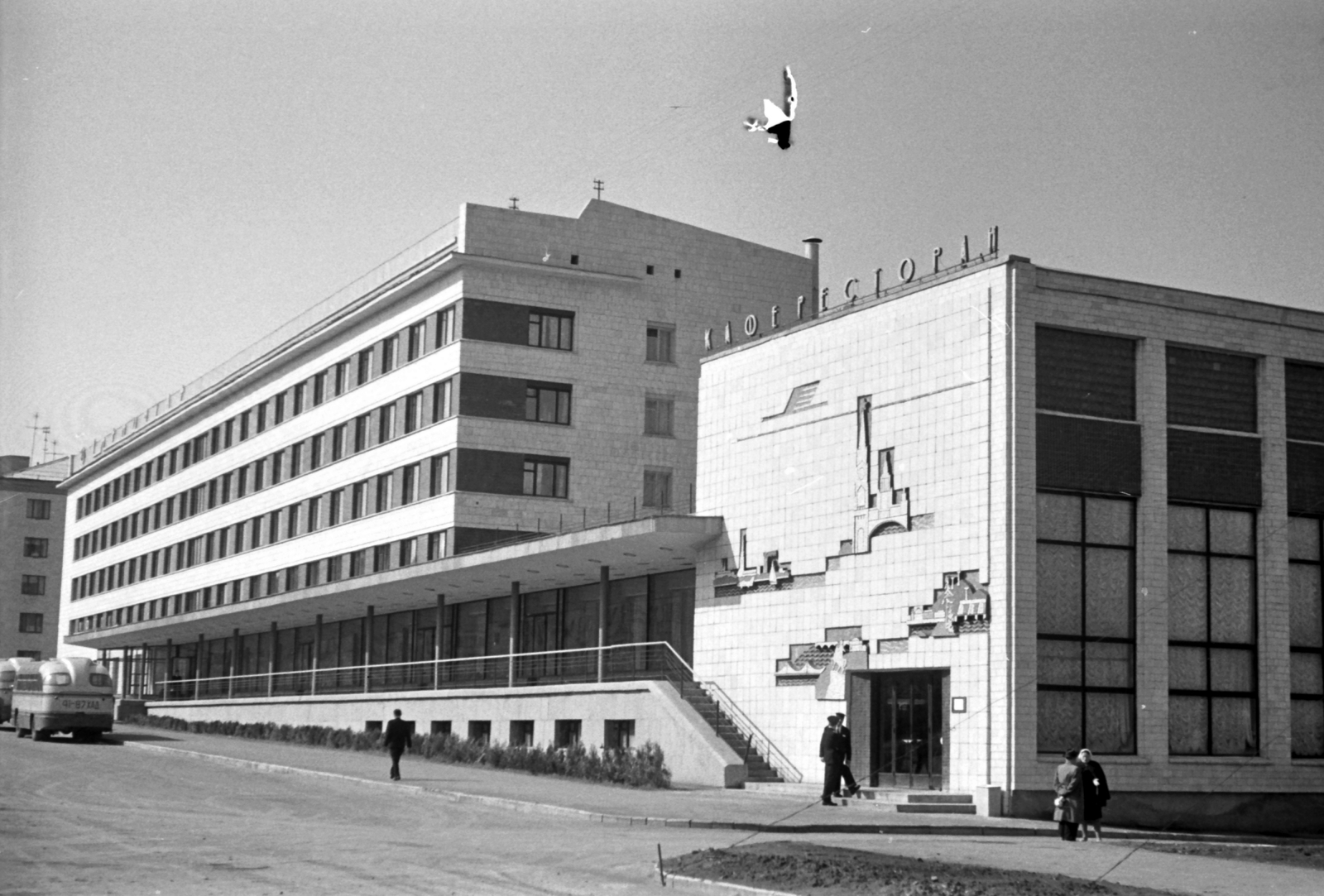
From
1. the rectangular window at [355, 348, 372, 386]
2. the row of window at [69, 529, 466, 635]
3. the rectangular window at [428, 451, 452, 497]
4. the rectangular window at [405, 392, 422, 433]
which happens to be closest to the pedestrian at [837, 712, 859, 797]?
the row of window at [69, 529, 466, 635]

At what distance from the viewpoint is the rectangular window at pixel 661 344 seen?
54.2m

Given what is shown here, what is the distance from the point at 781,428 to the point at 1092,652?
8407 mm

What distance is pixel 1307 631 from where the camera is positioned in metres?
32.6

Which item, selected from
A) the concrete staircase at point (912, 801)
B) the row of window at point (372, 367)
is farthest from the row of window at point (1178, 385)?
the row of window at point (372, 367)

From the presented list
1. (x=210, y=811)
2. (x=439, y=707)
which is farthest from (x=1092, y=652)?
(x=439, y=707)

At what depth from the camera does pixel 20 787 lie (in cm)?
2931

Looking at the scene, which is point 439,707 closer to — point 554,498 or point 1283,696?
point 554,498

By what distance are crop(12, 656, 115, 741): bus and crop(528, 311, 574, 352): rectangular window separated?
1608cm

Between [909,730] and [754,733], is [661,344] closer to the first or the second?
[754,733]

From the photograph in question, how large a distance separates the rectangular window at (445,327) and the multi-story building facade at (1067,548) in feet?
67.7

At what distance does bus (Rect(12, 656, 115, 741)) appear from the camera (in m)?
47.8

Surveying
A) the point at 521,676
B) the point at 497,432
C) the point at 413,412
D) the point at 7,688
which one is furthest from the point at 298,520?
the point at 521,676

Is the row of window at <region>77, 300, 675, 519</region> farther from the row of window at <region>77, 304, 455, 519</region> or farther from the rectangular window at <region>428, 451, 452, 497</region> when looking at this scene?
the rectangular window at <region>428, 451, 452, 497</region>

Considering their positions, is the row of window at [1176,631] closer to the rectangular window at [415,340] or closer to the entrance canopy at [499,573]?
the entrance canopy at [499,573]
